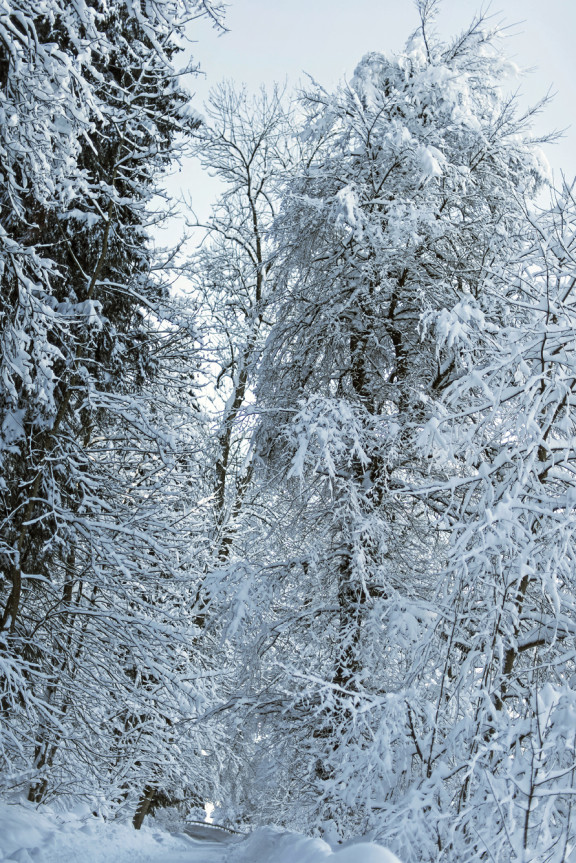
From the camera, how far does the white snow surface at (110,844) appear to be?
4320mm

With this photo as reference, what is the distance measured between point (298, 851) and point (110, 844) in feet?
12.0

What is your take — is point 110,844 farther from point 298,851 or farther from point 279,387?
point 279,387

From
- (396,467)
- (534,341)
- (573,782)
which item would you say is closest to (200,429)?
(396,467)

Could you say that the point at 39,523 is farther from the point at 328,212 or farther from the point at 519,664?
the point at 519,664

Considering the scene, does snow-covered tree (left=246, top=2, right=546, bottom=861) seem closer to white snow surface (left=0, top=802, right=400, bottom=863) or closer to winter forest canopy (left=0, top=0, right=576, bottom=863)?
winter forest canopy (left=0, top=0, right=576, bottom=863)

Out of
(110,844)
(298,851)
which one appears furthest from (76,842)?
(298,851)

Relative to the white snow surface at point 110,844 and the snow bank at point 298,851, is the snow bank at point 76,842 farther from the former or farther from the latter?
the snow bank at point 298,851

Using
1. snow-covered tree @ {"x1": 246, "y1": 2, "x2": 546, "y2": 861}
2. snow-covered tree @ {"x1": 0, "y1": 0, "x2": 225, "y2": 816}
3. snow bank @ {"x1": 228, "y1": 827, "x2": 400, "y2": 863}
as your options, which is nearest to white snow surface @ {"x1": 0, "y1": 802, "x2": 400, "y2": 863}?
snow bank @ {"x1": 228, "y1": 827, "x2": 400, "y2": 863}

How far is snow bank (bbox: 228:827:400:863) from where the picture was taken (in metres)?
2.19

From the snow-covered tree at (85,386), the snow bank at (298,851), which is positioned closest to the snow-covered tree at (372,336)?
the snow bank at (298,851)

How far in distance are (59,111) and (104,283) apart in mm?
2164

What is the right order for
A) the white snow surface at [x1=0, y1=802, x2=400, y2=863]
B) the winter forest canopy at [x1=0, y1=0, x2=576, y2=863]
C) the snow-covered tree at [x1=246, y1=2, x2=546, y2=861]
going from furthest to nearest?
the snow-covered tree at [x1=246, y1=2, x2=546, y2=861], the winter forest canopy at [x1=0, y1=0, x2=576, y2=863], the white snow surface at [x1=0, y1=802, x2=400, y2=863]

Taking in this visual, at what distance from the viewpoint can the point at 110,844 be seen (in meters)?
6.48

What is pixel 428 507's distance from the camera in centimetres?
683
